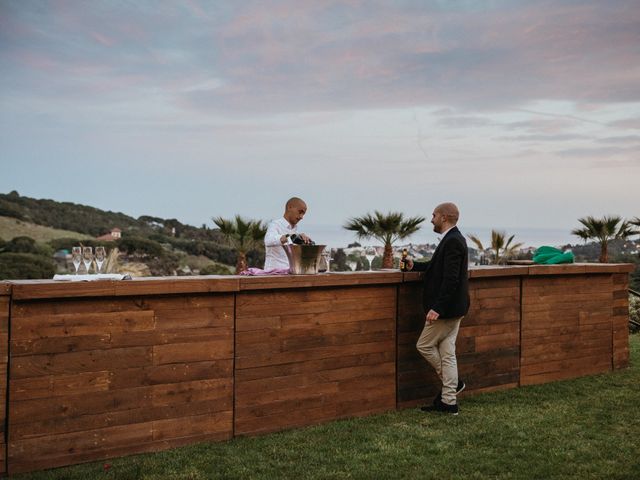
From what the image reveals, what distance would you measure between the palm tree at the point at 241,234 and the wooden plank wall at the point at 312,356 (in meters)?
5.56

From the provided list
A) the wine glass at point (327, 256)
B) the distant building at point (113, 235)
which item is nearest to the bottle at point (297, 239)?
the wine glass at point (327, 256)

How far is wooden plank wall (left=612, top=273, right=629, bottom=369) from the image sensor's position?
23.9 feet

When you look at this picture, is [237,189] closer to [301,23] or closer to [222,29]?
[301,23]

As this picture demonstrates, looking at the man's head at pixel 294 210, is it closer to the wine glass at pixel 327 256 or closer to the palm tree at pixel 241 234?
the wine glass at pixel 327 256

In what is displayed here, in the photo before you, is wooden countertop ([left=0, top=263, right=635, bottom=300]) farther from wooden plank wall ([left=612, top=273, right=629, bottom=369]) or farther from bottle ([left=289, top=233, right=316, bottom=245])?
wooden plank wall ([left=612, top=273, right=629, bottom=369])

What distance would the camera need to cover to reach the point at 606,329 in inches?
282

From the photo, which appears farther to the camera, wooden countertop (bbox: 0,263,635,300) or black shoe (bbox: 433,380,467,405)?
black shoe (bbox: 433,380,467,405)

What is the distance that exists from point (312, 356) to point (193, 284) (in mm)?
1083

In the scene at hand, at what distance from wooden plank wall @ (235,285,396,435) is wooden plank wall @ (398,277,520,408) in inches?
5.5

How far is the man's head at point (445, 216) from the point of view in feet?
17.2

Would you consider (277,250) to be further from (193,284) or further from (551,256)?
(551,256)

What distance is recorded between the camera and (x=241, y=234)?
34.9 feet

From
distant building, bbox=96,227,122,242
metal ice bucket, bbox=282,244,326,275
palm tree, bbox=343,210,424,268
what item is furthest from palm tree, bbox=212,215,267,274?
distant building, bbox=96,227,122,242

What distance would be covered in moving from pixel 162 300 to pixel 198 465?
984mm
